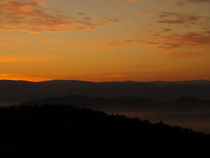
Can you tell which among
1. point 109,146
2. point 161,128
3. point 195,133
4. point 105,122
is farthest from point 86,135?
point 195,133

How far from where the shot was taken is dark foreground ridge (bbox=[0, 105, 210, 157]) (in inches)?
868

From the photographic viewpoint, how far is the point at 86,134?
24.7 meters

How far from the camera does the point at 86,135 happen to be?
80.3ft

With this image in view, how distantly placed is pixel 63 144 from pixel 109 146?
3108 mm

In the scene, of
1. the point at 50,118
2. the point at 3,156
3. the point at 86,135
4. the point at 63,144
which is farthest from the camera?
the point at 50,118

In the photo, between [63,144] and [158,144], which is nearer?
[63,144]

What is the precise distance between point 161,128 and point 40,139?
11.8m

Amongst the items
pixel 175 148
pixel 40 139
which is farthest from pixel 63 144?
pixel 175 148

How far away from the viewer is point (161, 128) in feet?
99.2

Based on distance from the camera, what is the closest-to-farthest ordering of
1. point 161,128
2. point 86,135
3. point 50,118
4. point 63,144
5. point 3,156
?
point 3,156 → point 63,144 → point 86,135 → point 50,118 → point 161,128

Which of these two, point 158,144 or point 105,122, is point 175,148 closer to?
point 158,144

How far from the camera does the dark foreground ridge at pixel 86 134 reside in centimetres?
2205

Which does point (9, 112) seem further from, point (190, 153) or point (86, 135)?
point (190, 153)

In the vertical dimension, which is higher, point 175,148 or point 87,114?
point 87,114
